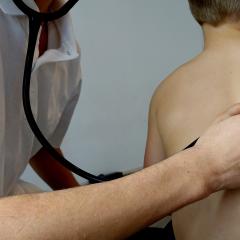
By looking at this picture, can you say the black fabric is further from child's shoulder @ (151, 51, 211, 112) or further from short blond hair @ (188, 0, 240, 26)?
short blond hair @ (188, 0, 240, 26)

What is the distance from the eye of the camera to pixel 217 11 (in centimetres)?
88

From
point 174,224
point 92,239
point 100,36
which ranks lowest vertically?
point 174,224

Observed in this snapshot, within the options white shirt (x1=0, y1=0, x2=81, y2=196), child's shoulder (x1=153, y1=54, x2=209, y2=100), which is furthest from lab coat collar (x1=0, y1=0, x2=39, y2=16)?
child's shoulder (x1=153, y1=54, x2=209, y2=100)

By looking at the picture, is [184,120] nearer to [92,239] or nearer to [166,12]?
[92,239]

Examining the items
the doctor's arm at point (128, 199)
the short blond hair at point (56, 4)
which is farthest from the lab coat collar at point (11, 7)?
the doctor's arm at point (128, 199)

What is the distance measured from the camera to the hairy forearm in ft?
1.74

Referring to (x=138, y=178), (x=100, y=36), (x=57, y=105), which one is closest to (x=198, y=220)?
(x=138, y=178)

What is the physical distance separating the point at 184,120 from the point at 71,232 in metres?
0.42

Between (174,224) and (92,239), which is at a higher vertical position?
(92,239)

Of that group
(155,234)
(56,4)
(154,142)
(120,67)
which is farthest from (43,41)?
(120,67)

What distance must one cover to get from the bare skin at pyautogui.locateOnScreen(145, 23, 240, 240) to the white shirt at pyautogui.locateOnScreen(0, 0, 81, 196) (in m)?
0.30

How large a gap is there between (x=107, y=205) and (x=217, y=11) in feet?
1.68

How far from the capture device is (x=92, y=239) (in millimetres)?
557

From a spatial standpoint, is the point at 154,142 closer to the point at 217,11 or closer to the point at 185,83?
the point at 185,83
